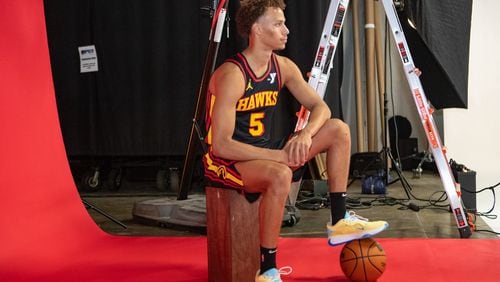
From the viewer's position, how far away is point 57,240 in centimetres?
289

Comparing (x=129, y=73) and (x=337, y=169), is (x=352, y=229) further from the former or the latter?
(x=129, y=73)

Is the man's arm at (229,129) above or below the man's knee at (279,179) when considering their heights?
above

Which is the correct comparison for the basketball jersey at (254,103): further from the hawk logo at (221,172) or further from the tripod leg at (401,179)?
the tripod leg at (401,179)

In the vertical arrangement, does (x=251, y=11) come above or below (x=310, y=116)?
above

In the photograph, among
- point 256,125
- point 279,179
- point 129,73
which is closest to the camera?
point 279,179

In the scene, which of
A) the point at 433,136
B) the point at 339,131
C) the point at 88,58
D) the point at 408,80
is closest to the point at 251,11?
the point at 339,131

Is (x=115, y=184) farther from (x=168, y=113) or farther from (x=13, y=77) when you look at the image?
(x=13, y=77)

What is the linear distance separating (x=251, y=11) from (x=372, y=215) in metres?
2.17

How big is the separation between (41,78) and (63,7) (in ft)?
8.92

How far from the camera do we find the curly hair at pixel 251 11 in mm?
2195

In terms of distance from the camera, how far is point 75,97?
218 inches

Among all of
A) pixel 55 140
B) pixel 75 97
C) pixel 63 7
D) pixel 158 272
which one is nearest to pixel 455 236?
pixel 158 272

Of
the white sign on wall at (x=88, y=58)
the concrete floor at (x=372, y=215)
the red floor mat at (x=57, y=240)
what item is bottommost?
the concrete floor at (x=372, y=215)

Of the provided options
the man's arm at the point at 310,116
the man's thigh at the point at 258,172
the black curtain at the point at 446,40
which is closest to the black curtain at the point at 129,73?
the black curtain at the point at 446,40
